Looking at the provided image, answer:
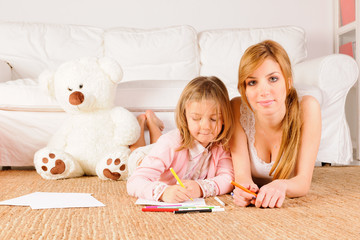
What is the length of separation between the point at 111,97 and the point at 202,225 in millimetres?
926

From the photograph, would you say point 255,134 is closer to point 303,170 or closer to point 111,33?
point 303,170

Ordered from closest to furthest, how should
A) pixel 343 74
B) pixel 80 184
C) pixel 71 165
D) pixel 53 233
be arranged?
pixel 53 233 < pixel 80 184 < pixel 71 165 < pixel 343 74

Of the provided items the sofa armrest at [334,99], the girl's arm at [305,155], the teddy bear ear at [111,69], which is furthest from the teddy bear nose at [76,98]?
the sofa armrest at [334,99]

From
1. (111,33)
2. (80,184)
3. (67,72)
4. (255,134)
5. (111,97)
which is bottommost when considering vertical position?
(80,184)

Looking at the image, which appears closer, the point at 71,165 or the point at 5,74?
the point at 71,165

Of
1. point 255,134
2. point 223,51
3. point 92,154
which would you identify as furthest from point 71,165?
point 223,51

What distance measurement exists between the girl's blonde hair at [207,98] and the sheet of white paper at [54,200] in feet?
0.99

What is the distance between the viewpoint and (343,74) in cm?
193

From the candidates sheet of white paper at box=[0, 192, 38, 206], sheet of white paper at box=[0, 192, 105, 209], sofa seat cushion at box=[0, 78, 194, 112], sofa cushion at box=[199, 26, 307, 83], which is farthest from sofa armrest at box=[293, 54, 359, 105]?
sheet of white paper at box=[0, 192, 38, 206]

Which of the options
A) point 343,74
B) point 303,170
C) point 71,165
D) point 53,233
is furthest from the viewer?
point 343,74

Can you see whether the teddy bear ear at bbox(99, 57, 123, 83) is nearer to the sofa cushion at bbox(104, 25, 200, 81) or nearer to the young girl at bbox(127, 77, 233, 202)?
the young girl at bbox(127, 77, 233, 202)

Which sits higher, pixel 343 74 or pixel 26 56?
pixel 26 56

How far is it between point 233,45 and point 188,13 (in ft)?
1.70

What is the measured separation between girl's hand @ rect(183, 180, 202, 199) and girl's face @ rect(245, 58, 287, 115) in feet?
0.89
